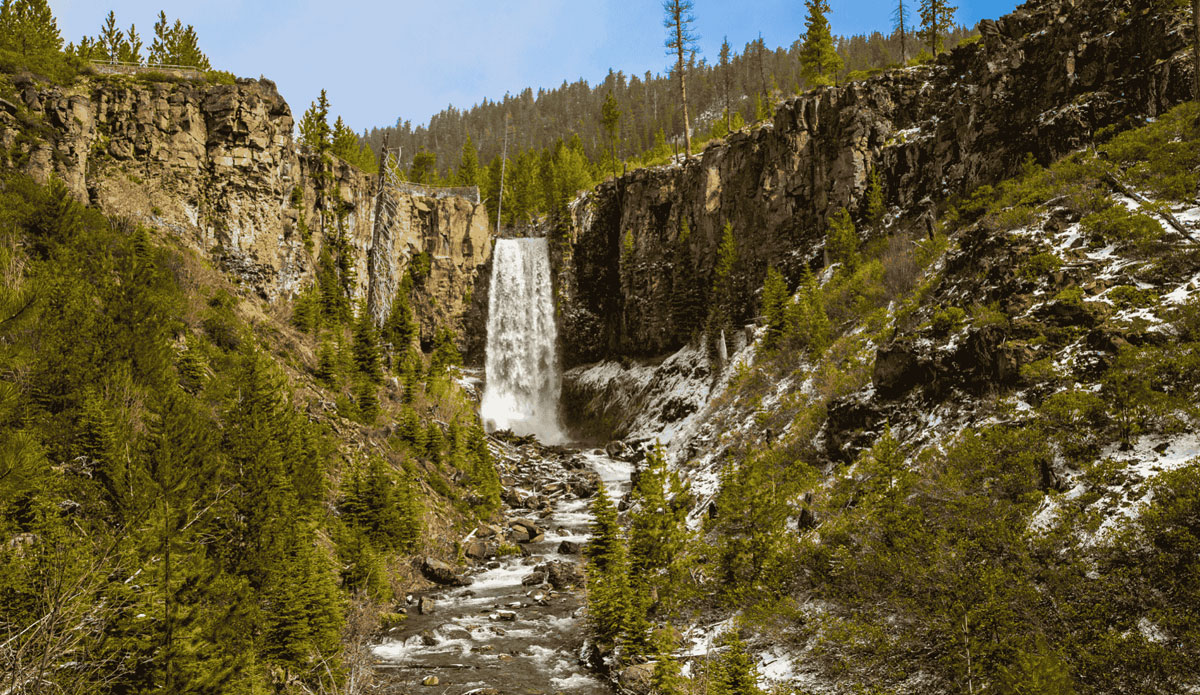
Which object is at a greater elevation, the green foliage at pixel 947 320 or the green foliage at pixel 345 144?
the green foliage at pixel 345 144

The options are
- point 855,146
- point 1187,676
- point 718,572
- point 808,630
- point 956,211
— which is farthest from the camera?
point 855,146

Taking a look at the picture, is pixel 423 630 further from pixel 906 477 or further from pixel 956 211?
pixel 956 211

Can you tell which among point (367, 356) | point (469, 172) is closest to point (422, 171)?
point (469, 172)

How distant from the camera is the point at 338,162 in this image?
53.8 m

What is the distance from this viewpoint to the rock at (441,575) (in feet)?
85.9

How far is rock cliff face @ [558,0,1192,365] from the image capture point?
89.8 ft

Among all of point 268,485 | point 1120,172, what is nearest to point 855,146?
point 1120,172

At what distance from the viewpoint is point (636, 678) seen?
16.5 metres

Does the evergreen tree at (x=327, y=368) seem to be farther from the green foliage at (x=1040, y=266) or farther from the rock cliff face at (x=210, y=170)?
the green foliage at (x=1040, y=266)

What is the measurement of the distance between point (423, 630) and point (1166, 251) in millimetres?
27836

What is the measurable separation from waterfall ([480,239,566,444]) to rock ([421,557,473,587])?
30.7 metres

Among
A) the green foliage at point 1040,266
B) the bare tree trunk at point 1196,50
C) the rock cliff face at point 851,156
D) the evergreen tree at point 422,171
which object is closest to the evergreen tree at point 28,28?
the evergreen tree at point 422,171

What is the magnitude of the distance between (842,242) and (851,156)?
10.7 meters

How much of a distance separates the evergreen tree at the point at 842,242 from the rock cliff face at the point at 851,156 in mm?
3162
